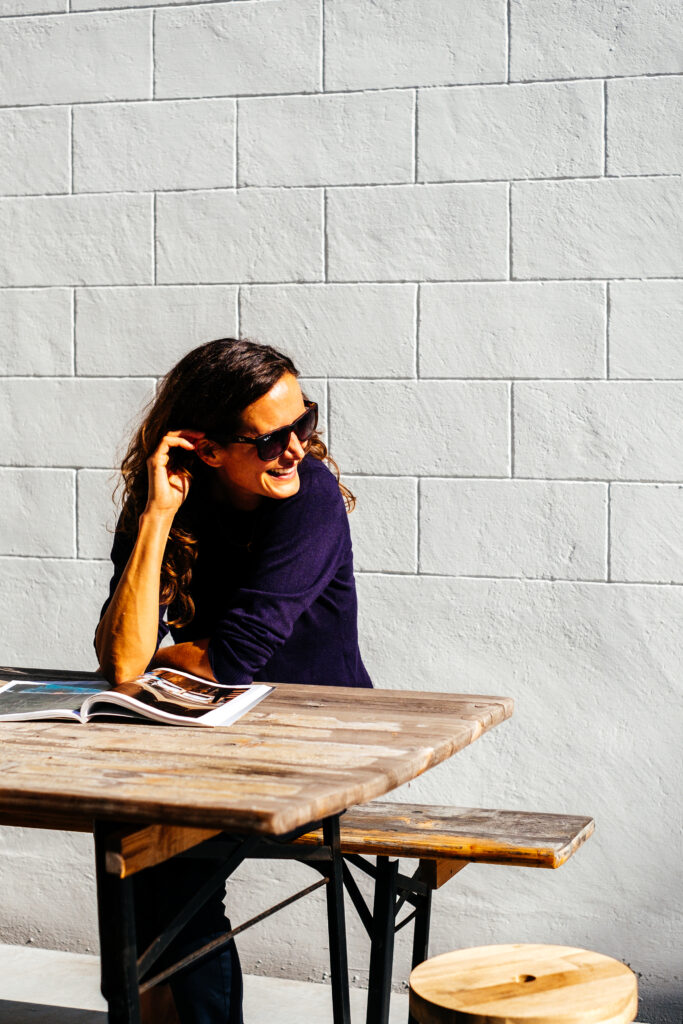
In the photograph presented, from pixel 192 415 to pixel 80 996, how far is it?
1.68 m

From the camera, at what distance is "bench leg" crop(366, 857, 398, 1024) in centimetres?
210

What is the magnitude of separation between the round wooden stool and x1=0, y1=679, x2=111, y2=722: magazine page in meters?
0.70

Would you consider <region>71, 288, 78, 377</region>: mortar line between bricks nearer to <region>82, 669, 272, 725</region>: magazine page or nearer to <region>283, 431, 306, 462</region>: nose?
<region>283, 431, 306, 462</region>: nose

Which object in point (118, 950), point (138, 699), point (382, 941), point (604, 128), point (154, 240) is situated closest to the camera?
point (118, 950)

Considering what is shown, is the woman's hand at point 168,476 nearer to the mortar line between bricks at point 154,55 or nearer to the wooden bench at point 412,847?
the wooden bench at point 412,847

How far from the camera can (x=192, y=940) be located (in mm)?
2152

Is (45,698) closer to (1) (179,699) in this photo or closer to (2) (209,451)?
(1) (179,699)

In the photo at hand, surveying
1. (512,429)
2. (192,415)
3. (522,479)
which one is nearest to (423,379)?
(512,429)

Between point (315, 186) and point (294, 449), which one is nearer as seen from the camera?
point (294, 449)

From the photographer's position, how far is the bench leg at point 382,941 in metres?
2.10

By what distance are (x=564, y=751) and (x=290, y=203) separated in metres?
1.63

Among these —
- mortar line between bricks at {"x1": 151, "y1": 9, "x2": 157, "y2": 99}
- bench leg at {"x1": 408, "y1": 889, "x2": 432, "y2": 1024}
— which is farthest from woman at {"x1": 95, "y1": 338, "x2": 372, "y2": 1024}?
mortar line between bricks at {"x1": 151, "y1": 9, "x2": 157, "y2": 99}

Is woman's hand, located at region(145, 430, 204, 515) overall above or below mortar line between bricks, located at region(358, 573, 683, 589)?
above

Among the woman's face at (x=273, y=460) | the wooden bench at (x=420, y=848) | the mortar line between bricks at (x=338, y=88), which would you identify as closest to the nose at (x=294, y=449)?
the woman's face at (x=273, y=460)
